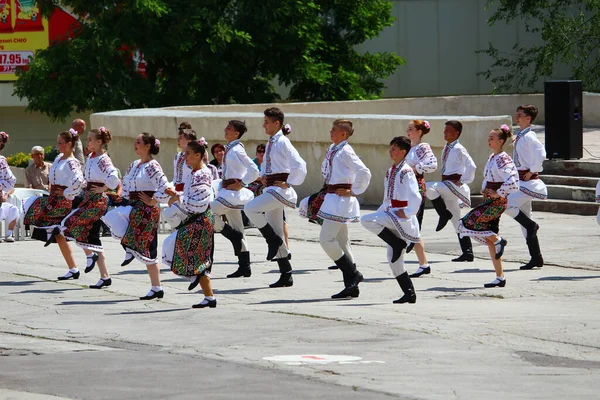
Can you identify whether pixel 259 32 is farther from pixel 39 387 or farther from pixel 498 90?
pixel 39 387

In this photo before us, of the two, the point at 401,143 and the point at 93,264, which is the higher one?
the point at 401,143

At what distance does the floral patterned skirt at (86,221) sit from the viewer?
13.6m

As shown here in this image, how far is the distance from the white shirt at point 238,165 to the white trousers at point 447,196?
2.35 metres

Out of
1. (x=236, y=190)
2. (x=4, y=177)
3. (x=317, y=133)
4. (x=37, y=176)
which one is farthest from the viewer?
(x=317, y=133)

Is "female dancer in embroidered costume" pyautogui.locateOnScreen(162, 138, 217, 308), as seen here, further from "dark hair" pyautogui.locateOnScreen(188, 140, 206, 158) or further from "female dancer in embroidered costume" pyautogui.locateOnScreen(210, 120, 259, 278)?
"female dancer in embroidered costume" pyautogui.locateOnScreen(210, 120, 259, 278)

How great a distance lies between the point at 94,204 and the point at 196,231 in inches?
84.7

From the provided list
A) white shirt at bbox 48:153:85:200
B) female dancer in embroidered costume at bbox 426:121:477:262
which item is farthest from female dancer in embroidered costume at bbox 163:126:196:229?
female dancer in embroidered costume at bbox 426:121:477:262

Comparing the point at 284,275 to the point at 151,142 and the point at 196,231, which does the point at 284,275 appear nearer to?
the point at 196,231

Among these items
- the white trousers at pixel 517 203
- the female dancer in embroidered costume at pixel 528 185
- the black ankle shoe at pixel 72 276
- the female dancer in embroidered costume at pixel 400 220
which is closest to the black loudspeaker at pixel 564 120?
the female dancer in embroidered costume at pixel 528 185

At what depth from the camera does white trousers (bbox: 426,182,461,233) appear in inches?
609

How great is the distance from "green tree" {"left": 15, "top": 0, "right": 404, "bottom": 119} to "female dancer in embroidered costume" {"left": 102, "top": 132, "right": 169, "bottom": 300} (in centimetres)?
2075

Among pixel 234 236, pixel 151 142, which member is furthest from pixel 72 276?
pixel 151 142

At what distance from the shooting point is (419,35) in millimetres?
44250

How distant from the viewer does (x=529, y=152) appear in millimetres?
14922
